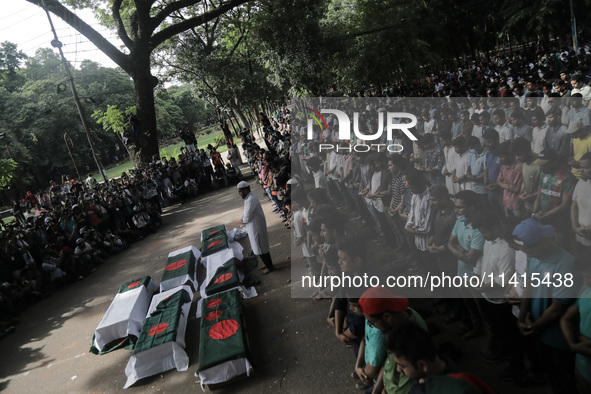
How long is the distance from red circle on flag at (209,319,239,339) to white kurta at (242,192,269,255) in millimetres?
2126

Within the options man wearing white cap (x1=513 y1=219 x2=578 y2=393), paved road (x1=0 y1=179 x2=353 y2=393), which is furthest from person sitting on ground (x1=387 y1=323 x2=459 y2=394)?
paved road (x1=0 y1=179 x2=353 y2=393)

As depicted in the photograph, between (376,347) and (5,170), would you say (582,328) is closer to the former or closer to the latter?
(376,347)

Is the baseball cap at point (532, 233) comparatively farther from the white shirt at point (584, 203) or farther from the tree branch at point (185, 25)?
the tree branch at point (185, 25)

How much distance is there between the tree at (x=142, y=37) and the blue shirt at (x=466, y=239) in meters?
18.2

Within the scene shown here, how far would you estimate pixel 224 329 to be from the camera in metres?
5.34

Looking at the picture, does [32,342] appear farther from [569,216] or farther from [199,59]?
[199,59]

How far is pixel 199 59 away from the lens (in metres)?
19.3

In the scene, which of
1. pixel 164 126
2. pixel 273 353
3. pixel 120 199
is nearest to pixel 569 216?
pixel 273 353

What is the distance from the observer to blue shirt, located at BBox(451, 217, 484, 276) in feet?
12.2

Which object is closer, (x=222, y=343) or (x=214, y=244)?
(x=222, y=343)

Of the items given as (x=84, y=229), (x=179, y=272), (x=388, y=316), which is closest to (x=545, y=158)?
(x=388, y=316)

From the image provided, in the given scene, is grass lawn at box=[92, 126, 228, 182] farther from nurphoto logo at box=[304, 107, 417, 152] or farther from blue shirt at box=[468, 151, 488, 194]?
blue shirt at box=[468, 151, 488, 194]

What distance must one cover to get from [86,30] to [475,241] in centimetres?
1988

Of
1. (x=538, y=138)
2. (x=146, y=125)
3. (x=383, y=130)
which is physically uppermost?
(x=146, y=125)
